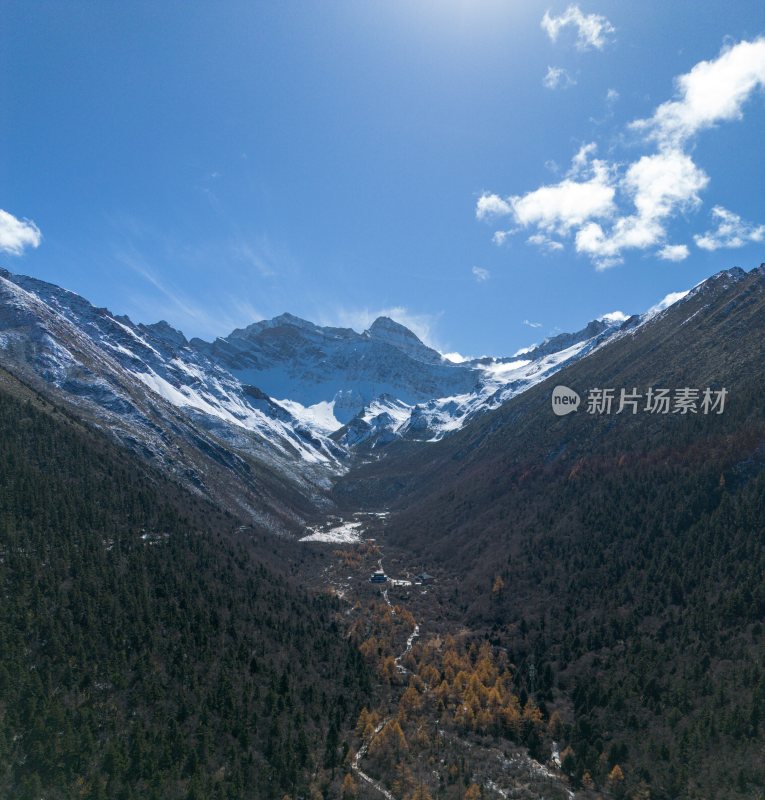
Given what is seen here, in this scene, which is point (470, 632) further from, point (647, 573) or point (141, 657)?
point (141, 657)

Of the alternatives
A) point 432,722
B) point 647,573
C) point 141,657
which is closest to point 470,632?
point 432,722

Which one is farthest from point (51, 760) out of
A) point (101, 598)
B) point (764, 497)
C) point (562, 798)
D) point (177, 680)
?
point (764, 497)

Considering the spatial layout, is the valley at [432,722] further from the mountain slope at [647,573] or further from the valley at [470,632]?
the mountain slope at [647,573]

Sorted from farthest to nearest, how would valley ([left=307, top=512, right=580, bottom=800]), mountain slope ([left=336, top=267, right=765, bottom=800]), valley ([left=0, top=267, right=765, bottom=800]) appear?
mountain slope ([left=336, top=267, right=765, bottom=800]) < valley ([left=307, top=512, right=580, bottom=800]) < valley ([left=0, top=267, right=765, bottom=800])

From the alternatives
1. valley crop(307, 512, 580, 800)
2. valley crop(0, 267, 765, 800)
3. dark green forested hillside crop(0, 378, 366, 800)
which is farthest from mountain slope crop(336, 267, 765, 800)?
dark green forested hillside crop(0, 378, 366, 800)

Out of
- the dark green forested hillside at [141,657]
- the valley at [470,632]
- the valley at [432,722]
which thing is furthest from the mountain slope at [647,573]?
the dark green forested hillside at [141,657]

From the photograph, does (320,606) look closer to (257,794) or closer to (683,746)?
(257,794)

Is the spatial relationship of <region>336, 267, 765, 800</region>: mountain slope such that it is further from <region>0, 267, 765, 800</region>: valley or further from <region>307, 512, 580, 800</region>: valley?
<region>307, 512, 580, 800</region>: valley
